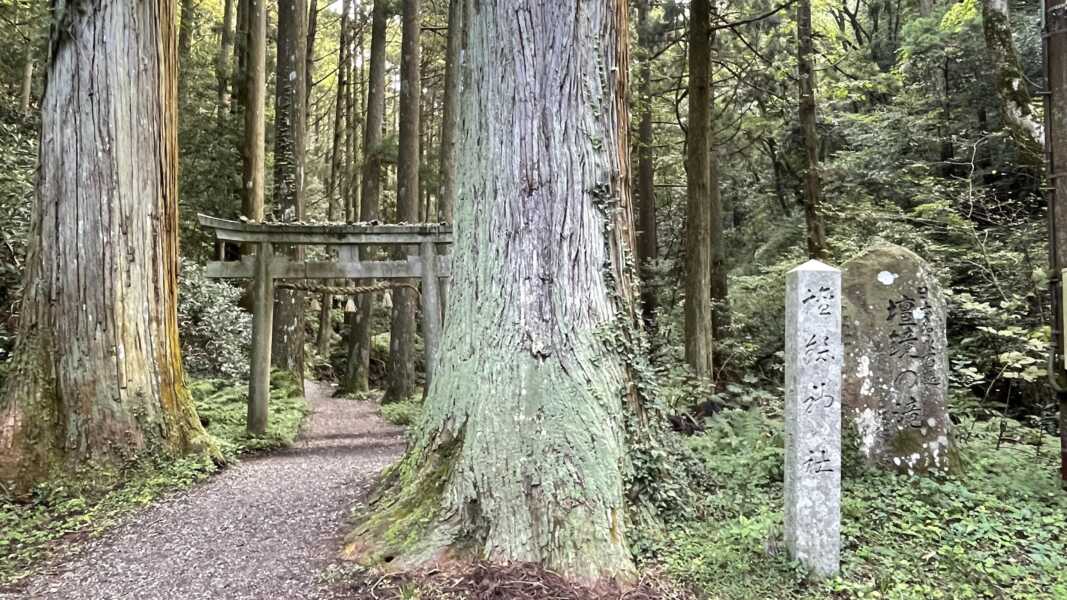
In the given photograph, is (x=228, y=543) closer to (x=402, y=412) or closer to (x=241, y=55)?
(x=402, y=412)

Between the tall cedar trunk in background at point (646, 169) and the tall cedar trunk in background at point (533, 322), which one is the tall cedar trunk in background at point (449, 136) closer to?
the tall cedar trunk in background at point (646, 169)

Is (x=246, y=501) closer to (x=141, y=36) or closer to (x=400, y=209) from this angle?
(x=141, y=36)

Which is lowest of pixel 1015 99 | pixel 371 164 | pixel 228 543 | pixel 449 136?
pixel 228 543

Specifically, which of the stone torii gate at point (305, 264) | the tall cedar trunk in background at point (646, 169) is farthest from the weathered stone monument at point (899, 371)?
the tall cedar trunk in background at point (646, 169)

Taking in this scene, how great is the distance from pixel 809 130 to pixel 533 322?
9.10 meters

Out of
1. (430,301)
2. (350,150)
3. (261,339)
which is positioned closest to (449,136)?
(430,301)

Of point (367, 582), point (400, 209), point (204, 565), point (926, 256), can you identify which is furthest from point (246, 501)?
point (926, 256)

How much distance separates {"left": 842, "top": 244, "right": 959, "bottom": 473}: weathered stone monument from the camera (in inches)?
197

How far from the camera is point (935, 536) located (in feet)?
13.4

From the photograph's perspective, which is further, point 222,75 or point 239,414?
point 222,75

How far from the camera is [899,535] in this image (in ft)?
13.6

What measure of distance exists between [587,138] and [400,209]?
8541 mm

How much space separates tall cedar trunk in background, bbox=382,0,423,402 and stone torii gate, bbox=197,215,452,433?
2875 mm

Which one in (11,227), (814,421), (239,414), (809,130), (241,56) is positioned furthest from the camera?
(241,56)
